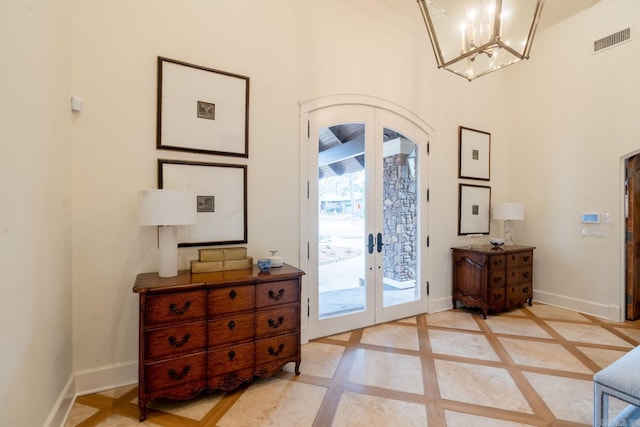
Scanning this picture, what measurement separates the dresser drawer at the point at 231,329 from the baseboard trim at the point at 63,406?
970 mm

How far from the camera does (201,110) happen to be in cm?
272

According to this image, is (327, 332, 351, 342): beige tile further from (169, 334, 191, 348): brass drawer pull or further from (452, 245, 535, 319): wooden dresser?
(452, 245, 535, 319): wooden dresser

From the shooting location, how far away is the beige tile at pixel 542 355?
2.74 m

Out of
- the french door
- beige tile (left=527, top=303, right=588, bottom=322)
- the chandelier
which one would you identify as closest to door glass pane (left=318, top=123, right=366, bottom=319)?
the french door

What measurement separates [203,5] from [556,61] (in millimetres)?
5114

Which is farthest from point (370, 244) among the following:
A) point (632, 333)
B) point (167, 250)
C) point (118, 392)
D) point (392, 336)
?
point (632, 333)

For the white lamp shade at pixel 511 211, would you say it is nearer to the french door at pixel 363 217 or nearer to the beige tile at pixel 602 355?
the french door at pixel 363 217

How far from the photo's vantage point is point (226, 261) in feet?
8.54

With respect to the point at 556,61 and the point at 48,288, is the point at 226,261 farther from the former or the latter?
the point at 556,61

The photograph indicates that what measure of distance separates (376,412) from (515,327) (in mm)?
2605

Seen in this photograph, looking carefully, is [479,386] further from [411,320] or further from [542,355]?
[411,320]

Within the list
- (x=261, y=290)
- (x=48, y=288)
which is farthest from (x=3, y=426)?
(x=261, y=290)

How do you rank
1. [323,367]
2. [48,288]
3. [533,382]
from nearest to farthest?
[48,288]
[533,382]
[323,367]

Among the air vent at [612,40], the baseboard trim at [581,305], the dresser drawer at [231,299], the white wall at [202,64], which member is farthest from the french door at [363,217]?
the air vent at [612,40]
